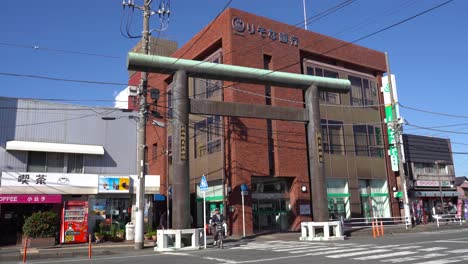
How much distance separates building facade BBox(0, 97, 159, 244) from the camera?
2553 centimetres

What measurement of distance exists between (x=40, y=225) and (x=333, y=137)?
860 inches

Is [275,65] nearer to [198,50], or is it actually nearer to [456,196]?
[198,50]

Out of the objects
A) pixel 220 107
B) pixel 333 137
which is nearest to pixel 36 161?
pixel 220 107

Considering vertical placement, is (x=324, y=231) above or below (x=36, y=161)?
below

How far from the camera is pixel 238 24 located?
29000 mm

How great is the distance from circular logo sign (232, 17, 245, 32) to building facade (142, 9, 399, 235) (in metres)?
0.04

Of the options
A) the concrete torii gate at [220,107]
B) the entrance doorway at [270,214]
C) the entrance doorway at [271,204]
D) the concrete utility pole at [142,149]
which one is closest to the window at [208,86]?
the entrance doorway at [271,204]

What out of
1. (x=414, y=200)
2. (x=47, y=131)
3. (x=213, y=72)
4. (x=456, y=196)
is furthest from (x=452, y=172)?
(x=47, y=131)

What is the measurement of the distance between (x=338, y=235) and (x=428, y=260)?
10383mm

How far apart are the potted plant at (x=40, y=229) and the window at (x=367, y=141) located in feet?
77.2

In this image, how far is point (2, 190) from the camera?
80.1 feet

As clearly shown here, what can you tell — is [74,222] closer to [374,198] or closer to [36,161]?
[36,161]

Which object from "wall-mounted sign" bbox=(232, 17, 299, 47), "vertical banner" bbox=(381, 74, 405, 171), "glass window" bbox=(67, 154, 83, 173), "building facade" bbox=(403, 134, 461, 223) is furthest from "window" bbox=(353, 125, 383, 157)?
"glass window" bbox=(67, 154, 83, 173)

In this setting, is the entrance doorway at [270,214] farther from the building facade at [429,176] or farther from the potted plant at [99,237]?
the building facade at [429,176]
